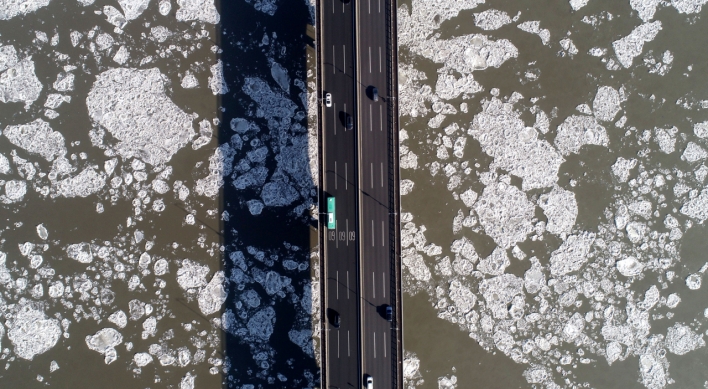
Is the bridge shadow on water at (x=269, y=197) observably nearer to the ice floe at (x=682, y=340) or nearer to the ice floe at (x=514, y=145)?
the ice floe at (x=514, y=145)

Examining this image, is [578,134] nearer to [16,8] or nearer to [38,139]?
[38,139]

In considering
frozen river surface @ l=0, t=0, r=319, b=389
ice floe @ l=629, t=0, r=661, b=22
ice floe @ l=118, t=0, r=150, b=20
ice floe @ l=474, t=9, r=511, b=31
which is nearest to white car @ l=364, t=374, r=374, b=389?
frozen river surface @ l=0, t=0, r=319, b=389

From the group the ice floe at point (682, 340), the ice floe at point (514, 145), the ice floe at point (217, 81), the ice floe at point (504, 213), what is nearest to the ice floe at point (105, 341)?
the ice floe at point (217, 81)

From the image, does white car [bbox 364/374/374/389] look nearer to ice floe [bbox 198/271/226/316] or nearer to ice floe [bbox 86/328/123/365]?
ice floe [bbox 198/271/226/316]

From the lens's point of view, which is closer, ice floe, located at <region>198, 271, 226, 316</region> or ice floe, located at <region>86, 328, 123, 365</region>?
ice floe, located at <region>86, 328, 123, 365</region>

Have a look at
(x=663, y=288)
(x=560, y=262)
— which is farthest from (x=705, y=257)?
(x=560, y=262)

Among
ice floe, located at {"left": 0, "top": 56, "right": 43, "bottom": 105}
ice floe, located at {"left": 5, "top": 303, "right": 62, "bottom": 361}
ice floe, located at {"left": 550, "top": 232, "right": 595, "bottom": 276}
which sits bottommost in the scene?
ice floe, located at {"left": 5, "top": 303, "right": 62, "bottom": 361}

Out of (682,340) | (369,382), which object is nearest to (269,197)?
(369,382)

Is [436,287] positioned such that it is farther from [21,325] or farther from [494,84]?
[21,325]
